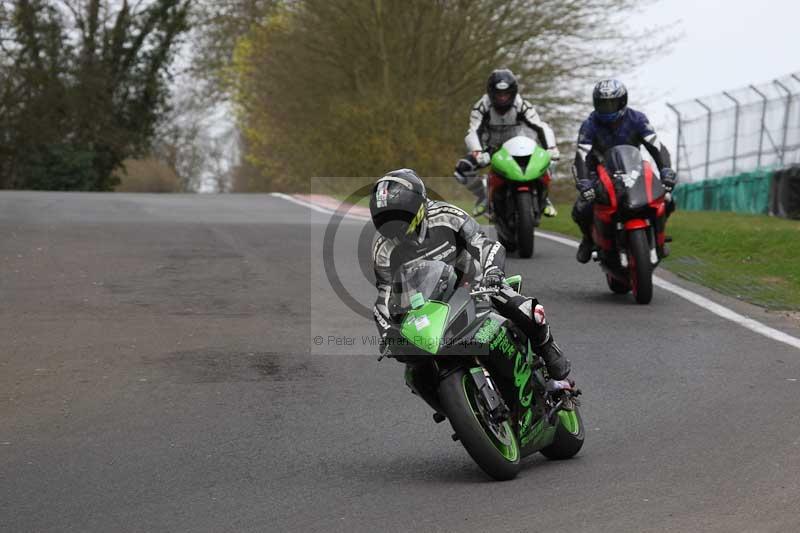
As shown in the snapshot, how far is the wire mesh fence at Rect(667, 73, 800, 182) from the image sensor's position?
1000 inches

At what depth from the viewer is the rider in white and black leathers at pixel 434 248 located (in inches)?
244

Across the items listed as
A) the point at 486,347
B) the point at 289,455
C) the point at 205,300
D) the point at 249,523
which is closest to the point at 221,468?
the point at 289,455

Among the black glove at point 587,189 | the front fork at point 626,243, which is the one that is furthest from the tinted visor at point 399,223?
the black glove at point 587,189

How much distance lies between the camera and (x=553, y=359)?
668 cm

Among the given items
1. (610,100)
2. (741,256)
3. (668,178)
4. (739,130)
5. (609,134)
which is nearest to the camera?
(668,178)

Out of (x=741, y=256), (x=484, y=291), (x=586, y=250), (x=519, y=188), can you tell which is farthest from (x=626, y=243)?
(x=484, y=291)

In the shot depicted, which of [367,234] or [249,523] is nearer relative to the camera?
[249,523]

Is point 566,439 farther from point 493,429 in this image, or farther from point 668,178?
point 668,178

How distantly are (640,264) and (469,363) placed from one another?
576cm

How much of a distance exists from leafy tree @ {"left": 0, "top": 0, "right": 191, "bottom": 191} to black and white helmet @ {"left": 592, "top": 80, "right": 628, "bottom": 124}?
36164 millimetres

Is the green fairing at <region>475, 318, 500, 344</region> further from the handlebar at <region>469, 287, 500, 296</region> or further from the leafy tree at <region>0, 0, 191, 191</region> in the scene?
the leafy tree at <region>0, 0, 191, 191</region>

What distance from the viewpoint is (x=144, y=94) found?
171 feet

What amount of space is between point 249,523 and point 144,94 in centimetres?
4789

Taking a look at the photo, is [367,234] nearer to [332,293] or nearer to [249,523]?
[332,293]
